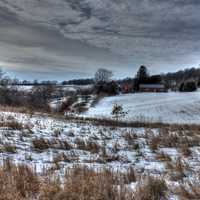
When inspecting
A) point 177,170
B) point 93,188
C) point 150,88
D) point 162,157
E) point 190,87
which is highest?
point 190,87

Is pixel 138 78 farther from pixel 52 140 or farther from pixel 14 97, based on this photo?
pixel 52 140

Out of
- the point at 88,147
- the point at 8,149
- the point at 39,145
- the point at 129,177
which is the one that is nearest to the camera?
the point at 129,177

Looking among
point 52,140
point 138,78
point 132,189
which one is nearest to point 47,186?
point 132,189

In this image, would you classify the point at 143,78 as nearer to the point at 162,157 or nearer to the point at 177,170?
the point at 162,157

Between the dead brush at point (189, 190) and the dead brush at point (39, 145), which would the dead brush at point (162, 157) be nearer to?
the dead brush at point (189, 190)

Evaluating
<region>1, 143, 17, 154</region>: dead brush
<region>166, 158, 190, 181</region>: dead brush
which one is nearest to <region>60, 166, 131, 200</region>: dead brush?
<region>166, 158, 190, 181</region>: dead brush

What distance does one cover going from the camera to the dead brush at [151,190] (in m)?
3.05

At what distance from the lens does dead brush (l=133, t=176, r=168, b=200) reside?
3053mm

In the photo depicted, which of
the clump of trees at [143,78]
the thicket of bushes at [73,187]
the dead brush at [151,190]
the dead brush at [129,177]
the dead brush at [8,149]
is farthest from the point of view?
the clump of trees at [143,78]

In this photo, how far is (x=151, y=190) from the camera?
10.7 feet

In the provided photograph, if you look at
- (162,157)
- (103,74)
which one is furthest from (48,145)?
(103,74)

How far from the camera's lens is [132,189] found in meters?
3.33

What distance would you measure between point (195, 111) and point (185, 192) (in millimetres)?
31479

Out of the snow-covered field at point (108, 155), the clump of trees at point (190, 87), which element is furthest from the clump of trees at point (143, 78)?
the snow-covered field at point (108, 155)
